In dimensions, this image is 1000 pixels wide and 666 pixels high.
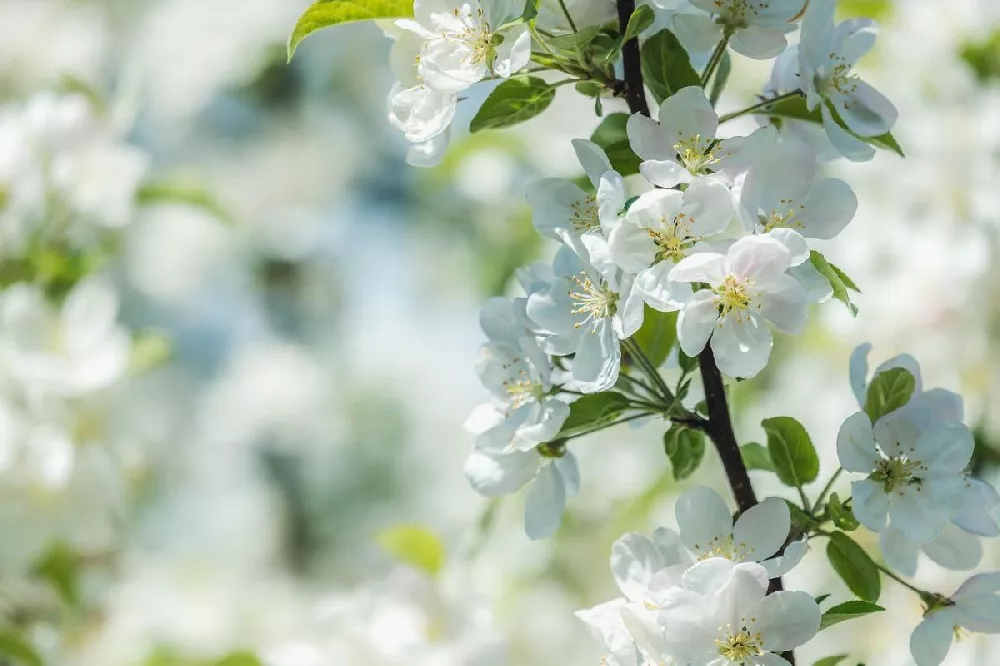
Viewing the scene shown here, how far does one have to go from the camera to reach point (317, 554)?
2768 millimetres

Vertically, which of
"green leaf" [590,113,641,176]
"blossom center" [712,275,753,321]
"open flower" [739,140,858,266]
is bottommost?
"blossom center" [712,275,753,321]

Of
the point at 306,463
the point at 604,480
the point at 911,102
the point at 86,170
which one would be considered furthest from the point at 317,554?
the point at 911,102

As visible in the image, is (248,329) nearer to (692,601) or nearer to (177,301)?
(177,301)

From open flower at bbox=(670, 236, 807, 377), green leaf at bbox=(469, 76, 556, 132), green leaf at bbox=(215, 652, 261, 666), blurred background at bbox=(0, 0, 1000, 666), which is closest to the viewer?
open flower at bbox=(670, 236, 807, 377)

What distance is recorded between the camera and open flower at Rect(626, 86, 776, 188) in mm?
497

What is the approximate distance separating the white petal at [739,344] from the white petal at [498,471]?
143 mm

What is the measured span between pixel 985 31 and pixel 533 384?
1.06 metres

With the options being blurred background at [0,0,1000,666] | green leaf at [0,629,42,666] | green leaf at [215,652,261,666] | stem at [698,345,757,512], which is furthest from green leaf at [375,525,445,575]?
stem at [698,345,757,512]

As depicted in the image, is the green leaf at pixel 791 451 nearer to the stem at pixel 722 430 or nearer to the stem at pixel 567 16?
the stem at pixel 722 430

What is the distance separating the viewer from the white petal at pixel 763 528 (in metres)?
0.50

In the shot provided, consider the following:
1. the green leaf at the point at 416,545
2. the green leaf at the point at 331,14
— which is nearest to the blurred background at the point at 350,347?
the green leaf at the point at 416,545

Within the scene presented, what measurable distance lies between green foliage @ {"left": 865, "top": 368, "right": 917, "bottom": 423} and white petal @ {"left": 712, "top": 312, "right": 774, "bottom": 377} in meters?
0.10

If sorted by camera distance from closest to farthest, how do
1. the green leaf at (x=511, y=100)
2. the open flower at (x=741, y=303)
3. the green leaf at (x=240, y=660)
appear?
the open flower at (x=741, y=303) < the green leaf at (x=511, y=100) < the green leaf at (x=240, y=660)

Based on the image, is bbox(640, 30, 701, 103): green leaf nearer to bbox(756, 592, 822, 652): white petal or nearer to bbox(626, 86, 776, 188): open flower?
bbox(626, 86, 776, 188): open flower
